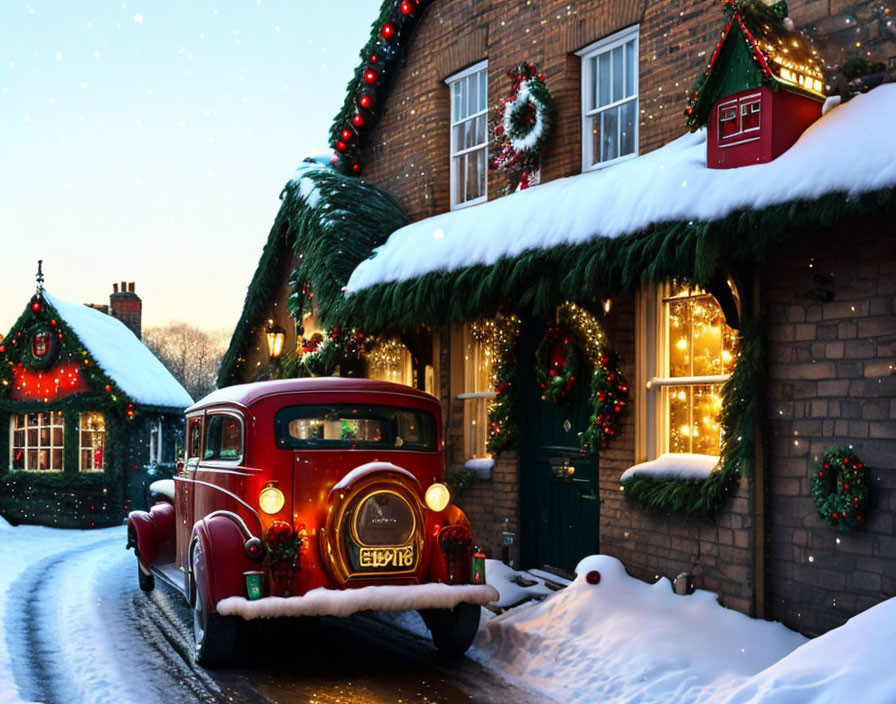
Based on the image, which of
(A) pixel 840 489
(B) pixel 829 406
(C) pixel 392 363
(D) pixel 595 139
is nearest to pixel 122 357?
(C) pixel 392 363

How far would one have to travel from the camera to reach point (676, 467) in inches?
325

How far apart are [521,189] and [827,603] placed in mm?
5814

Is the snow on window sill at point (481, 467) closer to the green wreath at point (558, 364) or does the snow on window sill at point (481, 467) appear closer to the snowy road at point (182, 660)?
the green wreath at point (558, 364)

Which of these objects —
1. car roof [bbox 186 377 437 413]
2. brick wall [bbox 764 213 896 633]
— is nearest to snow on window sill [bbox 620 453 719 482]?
brick wall [bbox 764 213 896 633]

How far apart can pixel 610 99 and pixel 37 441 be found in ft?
56.4

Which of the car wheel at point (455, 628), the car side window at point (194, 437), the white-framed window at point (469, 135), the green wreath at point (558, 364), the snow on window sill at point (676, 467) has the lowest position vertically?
the car wheel at point (455, 628)

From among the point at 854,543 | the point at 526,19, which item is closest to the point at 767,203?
the point at 854,543

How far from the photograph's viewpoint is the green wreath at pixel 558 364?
9539mm

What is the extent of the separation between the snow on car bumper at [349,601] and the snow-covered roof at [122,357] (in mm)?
15839

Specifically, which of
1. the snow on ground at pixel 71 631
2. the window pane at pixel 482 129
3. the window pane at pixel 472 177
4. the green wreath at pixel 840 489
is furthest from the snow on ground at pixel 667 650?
the window pane at pixel 482 129

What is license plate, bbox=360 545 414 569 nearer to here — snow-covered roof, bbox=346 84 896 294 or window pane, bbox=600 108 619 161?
snow-covered roof, bbox=346 84 896 294

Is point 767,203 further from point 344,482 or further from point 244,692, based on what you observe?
point 244,692

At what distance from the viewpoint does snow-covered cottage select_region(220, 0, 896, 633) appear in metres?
6.75

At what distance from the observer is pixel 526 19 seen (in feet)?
36.9
